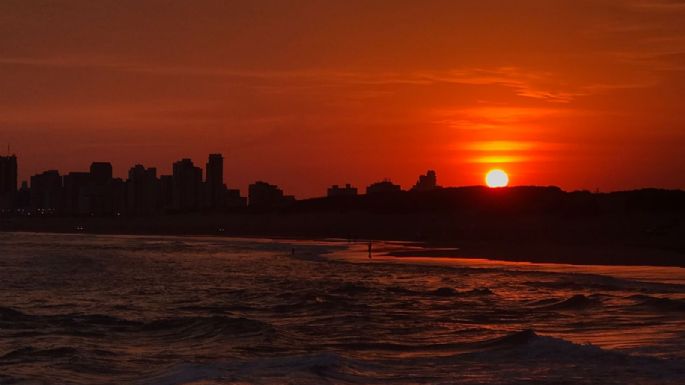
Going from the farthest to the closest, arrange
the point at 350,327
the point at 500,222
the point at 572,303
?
the point at 500,222 < the point at 572,303 < the point at 350,327

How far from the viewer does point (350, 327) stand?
23.1 meters

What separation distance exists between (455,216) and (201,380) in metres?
89.0

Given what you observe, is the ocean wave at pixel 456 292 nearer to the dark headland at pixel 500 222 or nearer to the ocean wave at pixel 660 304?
the ocean wave at pixel 660 304

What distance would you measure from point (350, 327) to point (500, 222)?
68.5 metres

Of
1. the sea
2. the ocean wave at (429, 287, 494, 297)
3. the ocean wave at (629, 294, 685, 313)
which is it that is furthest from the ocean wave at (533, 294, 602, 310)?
the ocean wave at (429, 287, 494, 297)

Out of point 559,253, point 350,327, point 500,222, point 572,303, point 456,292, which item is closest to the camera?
point 350,327

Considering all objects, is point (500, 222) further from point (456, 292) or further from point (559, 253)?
point (456, 292)

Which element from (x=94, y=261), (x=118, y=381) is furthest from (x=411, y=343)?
(x=94, y=261)

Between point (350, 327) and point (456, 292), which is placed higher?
point (456, 292)

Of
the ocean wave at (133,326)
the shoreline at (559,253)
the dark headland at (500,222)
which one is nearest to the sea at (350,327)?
the ocean wave at (133,326)

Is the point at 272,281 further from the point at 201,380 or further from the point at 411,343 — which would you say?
the point at 201,380

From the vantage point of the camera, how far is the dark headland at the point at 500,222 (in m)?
55.6

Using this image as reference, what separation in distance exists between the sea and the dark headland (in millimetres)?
15036

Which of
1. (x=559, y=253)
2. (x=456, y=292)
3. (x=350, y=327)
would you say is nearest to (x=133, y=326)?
(x=350, y=327)
